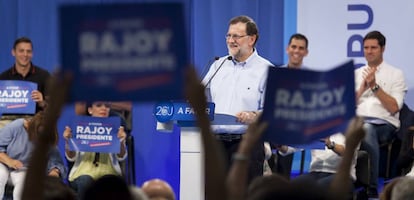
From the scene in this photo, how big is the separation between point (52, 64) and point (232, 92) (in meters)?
3.33

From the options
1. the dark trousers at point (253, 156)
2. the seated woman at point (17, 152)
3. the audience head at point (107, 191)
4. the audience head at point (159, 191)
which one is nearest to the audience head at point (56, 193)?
the audience head at point (107, 191)

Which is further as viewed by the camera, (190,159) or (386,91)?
(386,91)

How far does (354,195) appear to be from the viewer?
239 inches

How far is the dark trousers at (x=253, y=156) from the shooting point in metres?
5.54

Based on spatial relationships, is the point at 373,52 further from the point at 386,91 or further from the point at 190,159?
the point at 190,159

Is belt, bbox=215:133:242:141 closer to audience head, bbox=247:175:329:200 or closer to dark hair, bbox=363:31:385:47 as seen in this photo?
dark hair, bbox=363:31:385:47

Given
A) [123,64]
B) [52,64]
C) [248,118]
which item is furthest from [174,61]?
[52,64]

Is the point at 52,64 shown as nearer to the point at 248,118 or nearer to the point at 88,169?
the point at 88,169

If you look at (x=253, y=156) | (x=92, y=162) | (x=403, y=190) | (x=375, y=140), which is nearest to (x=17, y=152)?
(x=92, y=162)

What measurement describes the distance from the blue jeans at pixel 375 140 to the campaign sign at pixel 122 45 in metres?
4.00

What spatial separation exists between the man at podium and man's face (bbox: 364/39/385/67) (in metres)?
1.13

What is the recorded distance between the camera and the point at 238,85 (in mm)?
5762

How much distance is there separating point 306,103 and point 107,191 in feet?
2.75

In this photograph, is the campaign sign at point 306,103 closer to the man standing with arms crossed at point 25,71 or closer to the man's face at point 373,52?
the man's face at point 373,52
